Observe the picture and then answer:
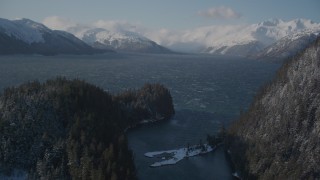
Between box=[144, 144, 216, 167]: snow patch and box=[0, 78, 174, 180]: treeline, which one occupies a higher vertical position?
box=[0, 78, 174, 180]: treeline

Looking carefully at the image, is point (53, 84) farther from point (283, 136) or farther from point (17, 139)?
point (283, 136)

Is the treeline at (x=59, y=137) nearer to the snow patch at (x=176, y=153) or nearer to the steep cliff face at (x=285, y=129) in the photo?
the snow patch at (x=176, y=153)

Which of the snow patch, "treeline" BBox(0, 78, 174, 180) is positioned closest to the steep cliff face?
the snow patch

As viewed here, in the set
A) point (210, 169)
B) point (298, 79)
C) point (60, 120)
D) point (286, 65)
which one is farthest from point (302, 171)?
point (60, 120)

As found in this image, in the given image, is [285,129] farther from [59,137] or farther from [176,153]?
[59,137]

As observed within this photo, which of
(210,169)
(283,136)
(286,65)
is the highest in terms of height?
(286,65)

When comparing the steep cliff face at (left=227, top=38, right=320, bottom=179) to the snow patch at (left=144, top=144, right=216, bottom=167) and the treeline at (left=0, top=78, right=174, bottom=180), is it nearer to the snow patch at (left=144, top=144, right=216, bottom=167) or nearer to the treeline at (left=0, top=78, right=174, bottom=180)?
the snow patch at (left=144, top=144, right=216, bottom=167)
